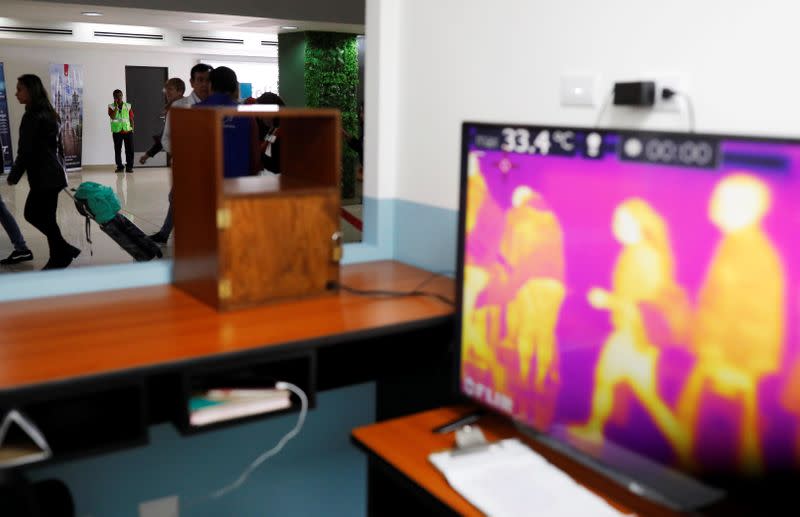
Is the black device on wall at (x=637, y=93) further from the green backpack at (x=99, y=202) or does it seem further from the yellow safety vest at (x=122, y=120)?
the yellow safety vest at (x=122, y=120)

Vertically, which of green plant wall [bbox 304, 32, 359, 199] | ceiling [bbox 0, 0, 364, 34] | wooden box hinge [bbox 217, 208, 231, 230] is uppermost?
ceiling [bbox 0, 0, 364, 34]

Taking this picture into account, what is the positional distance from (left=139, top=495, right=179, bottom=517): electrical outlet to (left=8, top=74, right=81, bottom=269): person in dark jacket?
4.32 metres

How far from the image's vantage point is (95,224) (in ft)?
26.8

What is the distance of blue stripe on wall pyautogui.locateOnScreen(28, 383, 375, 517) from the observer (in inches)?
83.5

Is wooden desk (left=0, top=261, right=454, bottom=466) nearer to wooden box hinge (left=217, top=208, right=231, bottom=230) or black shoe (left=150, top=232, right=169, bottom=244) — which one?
wooden box hinge (left=217, top=208, right=231, bottom=230)

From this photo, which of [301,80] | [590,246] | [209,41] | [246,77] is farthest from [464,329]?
[246,77]

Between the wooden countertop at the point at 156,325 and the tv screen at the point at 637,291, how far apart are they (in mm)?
350

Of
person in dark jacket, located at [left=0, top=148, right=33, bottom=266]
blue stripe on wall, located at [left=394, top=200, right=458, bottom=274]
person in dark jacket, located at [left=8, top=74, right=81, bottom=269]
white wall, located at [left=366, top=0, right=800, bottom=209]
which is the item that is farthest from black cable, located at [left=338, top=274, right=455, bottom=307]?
person in dark jacket, located at [left=0, top=148, right=33, bottom=266]

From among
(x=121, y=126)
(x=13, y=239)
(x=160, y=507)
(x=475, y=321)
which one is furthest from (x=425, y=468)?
(x=121, y=126)

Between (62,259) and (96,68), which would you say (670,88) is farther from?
(96,68)

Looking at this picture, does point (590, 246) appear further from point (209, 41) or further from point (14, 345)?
point (209, 41)

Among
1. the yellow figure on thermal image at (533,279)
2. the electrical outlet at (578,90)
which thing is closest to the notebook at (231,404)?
the yellow figure on thermal image at (533,279)

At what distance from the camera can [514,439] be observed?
1582 mm

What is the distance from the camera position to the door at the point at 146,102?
49.2ft
